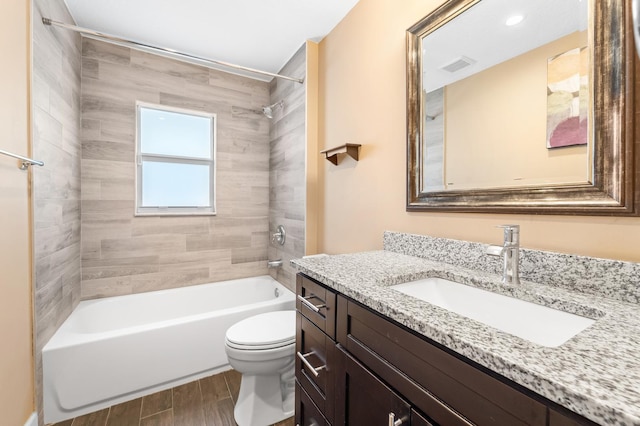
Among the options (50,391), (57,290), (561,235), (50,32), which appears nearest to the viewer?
(561,235)

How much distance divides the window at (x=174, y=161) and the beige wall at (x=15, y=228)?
105 cm

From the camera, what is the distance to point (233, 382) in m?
1.96

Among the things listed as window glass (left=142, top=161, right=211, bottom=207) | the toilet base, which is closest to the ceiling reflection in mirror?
the toilet base

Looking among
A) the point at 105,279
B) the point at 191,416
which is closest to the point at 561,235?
the point at 191,416

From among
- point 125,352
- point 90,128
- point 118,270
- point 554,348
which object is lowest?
point 125,352

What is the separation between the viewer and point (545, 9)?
0.95m

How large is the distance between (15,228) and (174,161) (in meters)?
1.43

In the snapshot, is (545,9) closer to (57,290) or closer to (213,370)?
(213,370)

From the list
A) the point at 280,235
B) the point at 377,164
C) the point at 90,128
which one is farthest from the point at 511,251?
the point at 90,128

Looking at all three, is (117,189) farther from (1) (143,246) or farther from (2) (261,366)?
(2) (261,366)

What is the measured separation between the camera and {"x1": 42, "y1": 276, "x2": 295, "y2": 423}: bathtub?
161 centimetres

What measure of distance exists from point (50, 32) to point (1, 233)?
1.28m

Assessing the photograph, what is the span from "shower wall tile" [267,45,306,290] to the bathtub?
470mm

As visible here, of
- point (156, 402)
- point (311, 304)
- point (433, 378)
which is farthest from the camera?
point (156, 402)
